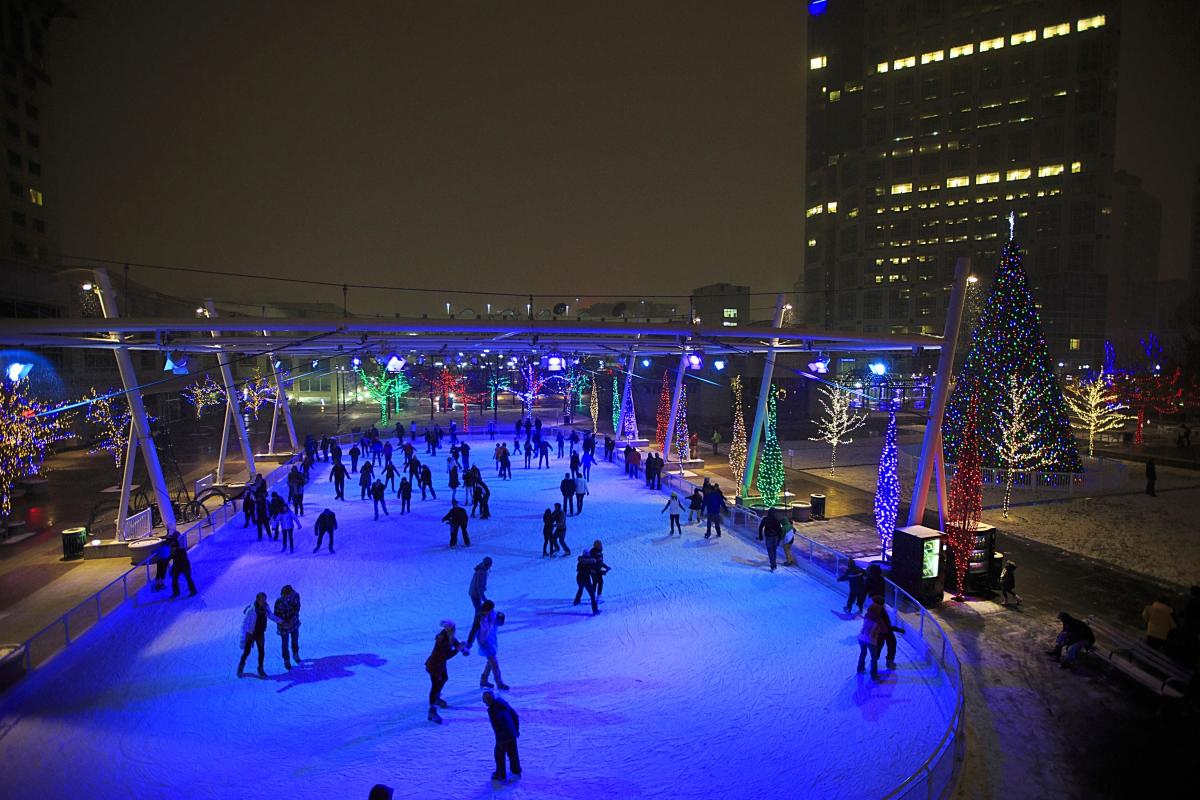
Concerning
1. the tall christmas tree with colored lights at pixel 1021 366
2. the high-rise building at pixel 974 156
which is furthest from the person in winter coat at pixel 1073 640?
the high-rise building at pixel 974 156

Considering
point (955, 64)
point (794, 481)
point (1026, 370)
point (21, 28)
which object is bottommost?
point (794, 481)

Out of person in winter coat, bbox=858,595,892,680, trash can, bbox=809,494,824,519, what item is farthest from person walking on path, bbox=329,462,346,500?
person in winter coat, bbox=858,595,892,680

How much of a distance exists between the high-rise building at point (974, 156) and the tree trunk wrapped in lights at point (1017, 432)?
41418 mm

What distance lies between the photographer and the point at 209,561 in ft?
41.3

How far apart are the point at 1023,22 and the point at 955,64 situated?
7.04 meters

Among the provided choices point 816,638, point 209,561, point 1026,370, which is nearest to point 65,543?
point 209,561

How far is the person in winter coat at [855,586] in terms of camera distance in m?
9.48

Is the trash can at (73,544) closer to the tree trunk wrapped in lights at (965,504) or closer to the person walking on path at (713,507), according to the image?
the person walking on path at (713,507)

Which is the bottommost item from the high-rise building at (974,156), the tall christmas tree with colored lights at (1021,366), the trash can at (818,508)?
the trash can at (818,508)

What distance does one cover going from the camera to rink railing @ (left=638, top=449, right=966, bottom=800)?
197 inches

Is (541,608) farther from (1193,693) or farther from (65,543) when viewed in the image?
(65,543)

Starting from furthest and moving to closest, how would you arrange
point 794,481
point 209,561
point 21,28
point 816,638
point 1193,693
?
point 21,28
point 794,481
point 209,561
point 816,638
point 1193,693

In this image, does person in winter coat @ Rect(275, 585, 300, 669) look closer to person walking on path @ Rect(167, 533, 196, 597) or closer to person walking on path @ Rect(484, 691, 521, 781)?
person walking on path @ Rect(484, 691, 521, 781)

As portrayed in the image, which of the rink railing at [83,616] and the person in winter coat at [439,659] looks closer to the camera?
the person in winter coat at [439,659]
